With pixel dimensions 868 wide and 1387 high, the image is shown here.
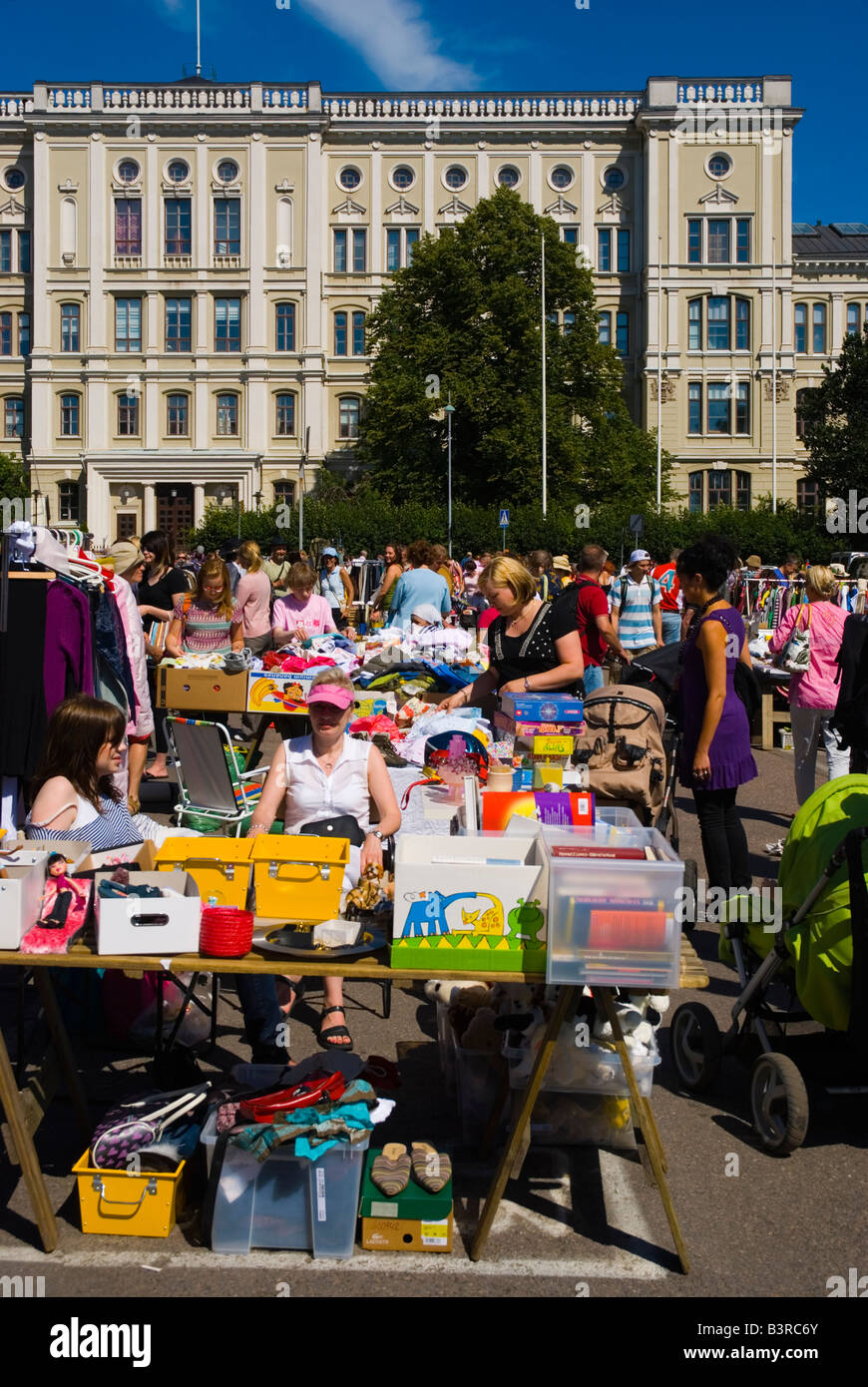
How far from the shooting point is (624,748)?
689 centimetres

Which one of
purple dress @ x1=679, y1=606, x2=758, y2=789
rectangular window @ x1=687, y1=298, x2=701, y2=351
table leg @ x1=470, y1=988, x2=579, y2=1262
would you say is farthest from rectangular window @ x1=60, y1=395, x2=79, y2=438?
table leg @ x1=470, y1=988, x2=579, y2=1262

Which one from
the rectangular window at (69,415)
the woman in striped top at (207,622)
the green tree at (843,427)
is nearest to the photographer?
the woman in striped top at (207,622)

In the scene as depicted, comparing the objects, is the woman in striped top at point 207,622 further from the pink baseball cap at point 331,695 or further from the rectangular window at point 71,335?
the rectangular window at point 71,335

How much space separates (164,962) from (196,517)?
5728 centimetres

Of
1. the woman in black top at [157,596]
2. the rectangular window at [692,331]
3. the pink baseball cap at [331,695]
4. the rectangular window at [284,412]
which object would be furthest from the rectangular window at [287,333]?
the pink baseball cap at [331,695]

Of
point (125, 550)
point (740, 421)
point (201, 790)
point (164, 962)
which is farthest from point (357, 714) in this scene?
point (740, 421)

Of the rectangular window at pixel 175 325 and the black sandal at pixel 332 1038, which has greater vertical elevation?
the rectangular window at pixel 175 325

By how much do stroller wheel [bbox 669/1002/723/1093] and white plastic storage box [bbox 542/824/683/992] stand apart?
139cm

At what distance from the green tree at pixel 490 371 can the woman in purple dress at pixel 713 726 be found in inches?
1639

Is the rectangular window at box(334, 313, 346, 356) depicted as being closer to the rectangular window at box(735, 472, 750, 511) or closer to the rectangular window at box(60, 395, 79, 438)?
the rectangular window at box(60, 395, 79, 438)

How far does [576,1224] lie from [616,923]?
3.39 ft

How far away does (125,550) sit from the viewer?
11172mm

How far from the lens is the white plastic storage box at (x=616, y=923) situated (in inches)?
150

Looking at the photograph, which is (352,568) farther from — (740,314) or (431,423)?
(740,314)
